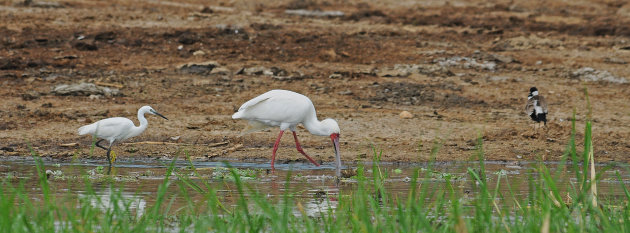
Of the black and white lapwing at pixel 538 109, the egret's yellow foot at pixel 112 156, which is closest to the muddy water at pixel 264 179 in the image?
the egret's yellow foot at pixel 112 156

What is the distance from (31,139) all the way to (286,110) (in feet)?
Answer: 10.3

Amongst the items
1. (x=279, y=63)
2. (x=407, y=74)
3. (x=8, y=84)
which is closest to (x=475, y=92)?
(x=407, y=74)

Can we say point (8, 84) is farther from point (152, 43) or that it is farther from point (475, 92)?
point (475, 92)

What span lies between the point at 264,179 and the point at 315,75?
646 cm

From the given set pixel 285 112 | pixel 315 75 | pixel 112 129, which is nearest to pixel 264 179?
pixel 285 112

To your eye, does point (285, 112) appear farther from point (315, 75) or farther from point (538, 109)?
point (315, 75)

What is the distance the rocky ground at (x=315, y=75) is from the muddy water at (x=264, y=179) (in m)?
0.46

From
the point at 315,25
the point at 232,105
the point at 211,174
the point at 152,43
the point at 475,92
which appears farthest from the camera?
the point at 315,25

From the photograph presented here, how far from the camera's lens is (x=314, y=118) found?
418 inches

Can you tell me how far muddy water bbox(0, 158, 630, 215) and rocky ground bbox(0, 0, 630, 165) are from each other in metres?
0.46

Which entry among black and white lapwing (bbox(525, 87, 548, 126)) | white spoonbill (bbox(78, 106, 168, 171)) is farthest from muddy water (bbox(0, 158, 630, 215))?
black and white lapwing (bbox(525, 87, 548, 126))

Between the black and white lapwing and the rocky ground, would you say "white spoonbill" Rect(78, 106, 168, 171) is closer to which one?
the rocky ground

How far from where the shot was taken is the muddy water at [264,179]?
281 inches

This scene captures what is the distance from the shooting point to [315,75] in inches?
595
